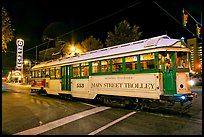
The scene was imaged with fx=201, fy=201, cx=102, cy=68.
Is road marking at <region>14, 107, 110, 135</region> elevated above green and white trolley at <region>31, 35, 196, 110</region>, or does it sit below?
below

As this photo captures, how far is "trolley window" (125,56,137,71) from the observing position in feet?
34.0

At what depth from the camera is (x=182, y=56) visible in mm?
9789

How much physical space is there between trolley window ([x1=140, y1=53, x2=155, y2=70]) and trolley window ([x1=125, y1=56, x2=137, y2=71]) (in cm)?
41

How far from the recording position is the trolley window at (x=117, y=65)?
436 inches

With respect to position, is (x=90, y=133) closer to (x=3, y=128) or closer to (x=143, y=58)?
(x=3, y=128)

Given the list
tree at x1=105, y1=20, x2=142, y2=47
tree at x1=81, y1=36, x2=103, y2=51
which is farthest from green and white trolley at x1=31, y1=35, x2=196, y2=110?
tree at x1=81, y1=36, x2=103, y2=51

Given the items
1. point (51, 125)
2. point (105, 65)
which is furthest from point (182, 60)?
point (51, 125)

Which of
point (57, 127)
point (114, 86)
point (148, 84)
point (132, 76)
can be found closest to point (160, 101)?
point (148, 84)

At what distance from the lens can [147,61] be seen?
988 centimetres

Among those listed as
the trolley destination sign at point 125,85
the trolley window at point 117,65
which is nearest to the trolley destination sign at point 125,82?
the trolley destination sign at point 125,85

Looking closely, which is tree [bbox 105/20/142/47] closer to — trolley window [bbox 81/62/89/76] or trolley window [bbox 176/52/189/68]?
trolley window [bbox 81/62/89/76]

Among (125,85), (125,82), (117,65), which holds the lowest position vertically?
(125,85)

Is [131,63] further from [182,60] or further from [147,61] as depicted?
[182,60]

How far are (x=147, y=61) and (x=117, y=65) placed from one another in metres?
1.98
